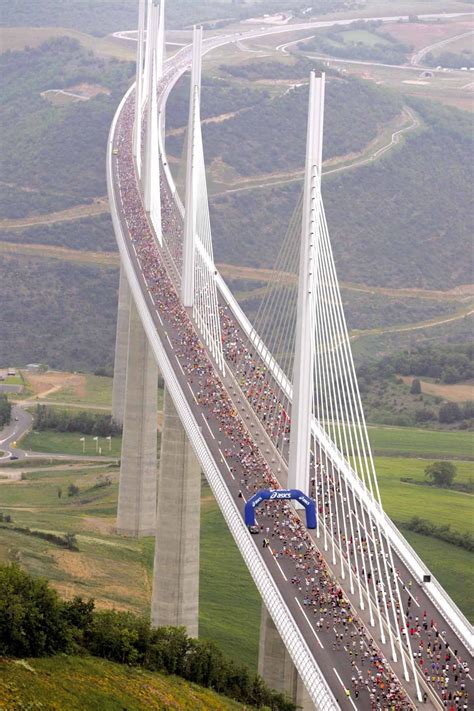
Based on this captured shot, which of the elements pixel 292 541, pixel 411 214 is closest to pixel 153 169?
pixel 292 541

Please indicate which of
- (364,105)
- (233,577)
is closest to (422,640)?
(233,577)

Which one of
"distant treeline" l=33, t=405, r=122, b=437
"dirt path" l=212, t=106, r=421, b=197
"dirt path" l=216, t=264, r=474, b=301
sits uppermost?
"dirt path" l=212, t=106, r=421, b=197

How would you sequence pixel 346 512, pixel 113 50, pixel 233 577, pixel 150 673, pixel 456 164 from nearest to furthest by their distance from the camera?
1. pixel 150 673
2. pixel 346 512
3. pixel 233 577
4. pixel 456 164
5. pixel 113 50

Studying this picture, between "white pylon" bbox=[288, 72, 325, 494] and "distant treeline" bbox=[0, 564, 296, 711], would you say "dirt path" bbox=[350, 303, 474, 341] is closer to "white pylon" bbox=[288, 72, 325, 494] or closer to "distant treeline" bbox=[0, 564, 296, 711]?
"white pylon" bbox=[288, 72, 325, 494]

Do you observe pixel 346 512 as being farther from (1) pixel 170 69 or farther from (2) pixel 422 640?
(1) pixel 170 69

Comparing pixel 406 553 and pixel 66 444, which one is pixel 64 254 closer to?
pixel 66 444

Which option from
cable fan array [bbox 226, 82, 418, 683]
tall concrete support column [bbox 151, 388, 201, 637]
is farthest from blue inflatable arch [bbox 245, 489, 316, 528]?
tall concrete support column [bbox 151, 388, 201, 637]
